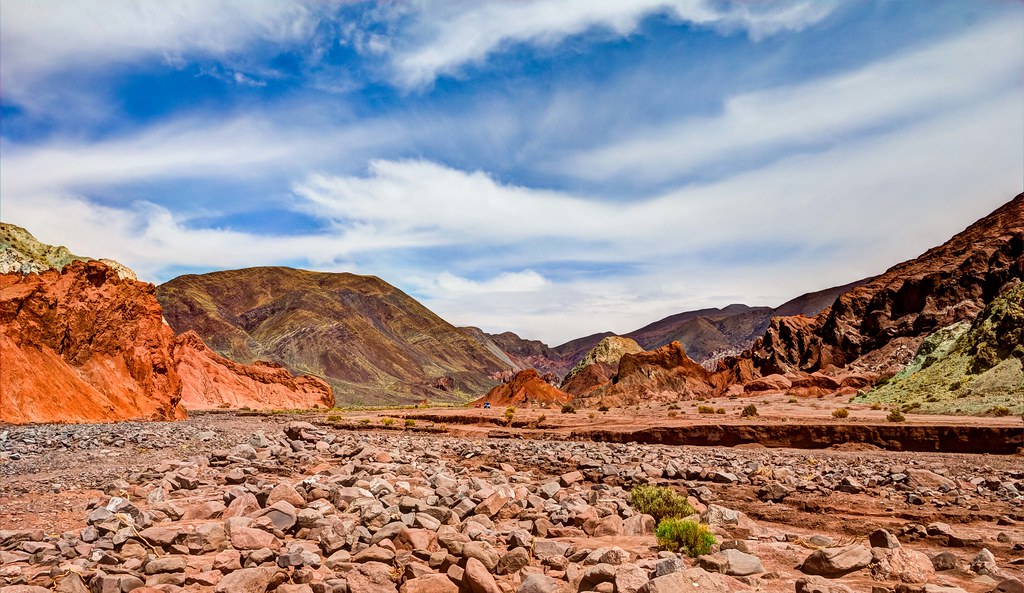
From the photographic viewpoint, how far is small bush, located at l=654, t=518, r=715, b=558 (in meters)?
7.54

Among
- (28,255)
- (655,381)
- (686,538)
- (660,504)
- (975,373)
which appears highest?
(28,255)

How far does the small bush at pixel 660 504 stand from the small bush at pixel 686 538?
5.27ft

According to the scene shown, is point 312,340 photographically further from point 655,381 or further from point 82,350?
point 82,350

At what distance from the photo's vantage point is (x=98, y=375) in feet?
109

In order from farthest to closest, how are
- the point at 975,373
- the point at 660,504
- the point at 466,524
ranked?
the point at 975,373 → the point at 660,504 → the point at 466,524

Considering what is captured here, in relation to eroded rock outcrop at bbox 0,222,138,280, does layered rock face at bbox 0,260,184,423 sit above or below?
below

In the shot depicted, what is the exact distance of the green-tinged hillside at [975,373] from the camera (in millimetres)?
30891

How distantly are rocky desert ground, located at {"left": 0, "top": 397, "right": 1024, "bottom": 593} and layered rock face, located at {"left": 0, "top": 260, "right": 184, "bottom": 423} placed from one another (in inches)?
533

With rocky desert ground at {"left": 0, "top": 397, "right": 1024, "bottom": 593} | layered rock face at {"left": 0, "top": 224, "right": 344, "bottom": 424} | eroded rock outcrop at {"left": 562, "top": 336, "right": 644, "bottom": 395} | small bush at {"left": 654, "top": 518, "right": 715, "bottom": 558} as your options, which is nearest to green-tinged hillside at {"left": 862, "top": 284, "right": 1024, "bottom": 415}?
rocky desert ground at {"left": 0, "top": 397, "right": 1024, "bottom": 593}

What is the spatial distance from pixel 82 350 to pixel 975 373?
185ft

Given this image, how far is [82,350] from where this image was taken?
1331 inches

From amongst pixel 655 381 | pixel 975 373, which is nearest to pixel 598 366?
pixel 655 381

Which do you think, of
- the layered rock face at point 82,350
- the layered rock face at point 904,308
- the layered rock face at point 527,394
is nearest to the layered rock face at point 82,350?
the layered rock face at point 82,350

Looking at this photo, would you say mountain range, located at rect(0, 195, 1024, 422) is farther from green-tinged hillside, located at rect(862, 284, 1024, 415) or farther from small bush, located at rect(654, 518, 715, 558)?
small bush, located at rect(654, 518, 715, 558)
